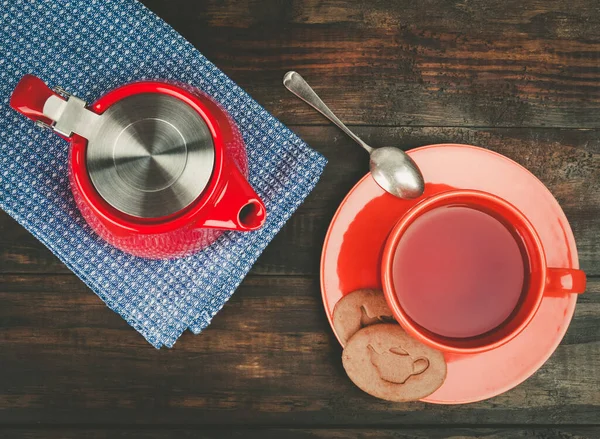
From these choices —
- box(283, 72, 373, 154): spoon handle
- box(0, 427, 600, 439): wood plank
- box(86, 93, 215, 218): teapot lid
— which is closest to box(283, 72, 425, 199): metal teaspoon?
box(283, 72, 373, 154): spoon handle

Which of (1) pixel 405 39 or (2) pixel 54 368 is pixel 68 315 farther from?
(1) pixel 405 39

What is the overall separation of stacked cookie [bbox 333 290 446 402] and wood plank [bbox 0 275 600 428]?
6 centimetres

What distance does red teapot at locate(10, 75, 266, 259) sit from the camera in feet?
1.65

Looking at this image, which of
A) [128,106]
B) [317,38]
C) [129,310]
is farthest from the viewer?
[317,38]

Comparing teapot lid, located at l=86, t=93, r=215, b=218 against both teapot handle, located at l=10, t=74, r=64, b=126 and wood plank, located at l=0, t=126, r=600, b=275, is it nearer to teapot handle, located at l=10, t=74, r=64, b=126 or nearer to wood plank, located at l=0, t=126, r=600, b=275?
teapot handle, located at l=10, t=74, r=64, b=126

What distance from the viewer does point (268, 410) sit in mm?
733

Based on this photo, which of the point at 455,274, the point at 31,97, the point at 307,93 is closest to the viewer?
the point at 31,97

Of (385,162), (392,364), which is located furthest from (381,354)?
(385,162)

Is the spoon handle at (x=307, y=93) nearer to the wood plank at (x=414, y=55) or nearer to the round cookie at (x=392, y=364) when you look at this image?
the wood plank at (x=414, y=55)

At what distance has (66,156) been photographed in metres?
0.62

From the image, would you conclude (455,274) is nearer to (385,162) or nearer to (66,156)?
(385,162)

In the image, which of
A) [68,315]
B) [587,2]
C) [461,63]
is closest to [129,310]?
[68,315]

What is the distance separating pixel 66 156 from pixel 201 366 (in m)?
0.32

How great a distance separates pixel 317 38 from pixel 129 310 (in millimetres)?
437
